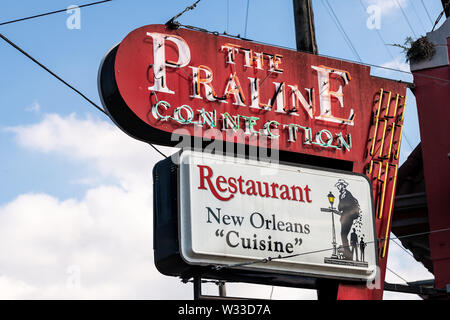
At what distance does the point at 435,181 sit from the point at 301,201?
409 cm

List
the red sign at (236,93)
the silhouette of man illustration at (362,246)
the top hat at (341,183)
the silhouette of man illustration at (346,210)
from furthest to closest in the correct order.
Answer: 1. the top hat at (341,183)
2. the silhouette of man illustration at (362,246)
3. the silhouette of man illustration at (346,210)
4. the red sign at (236,93)

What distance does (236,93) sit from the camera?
1616 centimetres

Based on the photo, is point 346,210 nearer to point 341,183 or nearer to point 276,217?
point 341,183

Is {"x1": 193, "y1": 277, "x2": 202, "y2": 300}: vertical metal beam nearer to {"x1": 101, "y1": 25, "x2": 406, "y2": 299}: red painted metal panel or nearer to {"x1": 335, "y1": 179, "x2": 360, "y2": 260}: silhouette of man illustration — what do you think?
{"x1": 101, "y1": 25, "x2": 406, "y2": 299}: red painted metal panel

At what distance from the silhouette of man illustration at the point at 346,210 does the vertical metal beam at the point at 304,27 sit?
304cm

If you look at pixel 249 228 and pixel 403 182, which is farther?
pixel 403 182

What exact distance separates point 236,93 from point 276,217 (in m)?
2.40

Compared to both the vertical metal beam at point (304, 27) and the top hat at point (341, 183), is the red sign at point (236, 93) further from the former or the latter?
the top hat at point (341, 183)

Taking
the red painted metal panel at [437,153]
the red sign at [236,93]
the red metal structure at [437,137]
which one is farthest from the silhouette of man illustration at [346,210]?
the red painted metal panel at [437,153]

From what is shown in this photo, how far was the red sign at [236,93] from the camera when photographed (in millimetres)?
15031

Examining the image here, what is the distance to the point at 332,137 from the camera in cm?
1706
